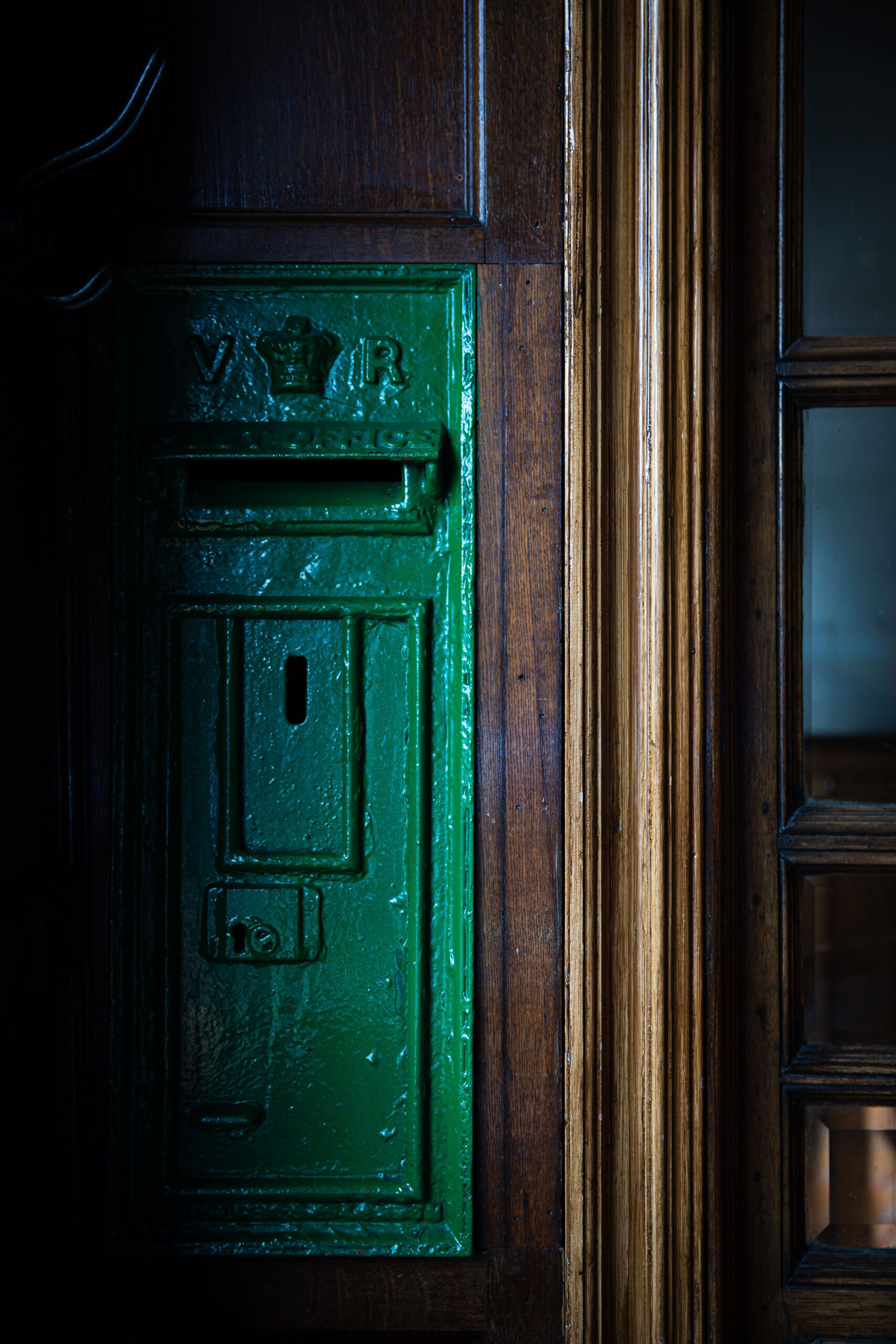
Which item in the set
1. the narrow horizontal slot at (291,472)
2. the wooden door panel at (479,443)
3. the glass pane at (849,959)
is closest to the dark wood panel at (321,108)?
the wooden door panel at (479,443)

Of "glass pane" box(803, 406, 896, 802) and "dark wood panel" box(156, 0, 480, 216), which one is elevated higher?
"dark wood panel" box(156, 0, 480, 216)

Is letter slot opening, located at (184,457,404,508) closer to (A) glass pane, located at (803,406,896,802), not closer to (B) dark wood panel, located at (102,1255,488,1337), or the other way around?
(A) glass pane, located at (803,406,896,802)

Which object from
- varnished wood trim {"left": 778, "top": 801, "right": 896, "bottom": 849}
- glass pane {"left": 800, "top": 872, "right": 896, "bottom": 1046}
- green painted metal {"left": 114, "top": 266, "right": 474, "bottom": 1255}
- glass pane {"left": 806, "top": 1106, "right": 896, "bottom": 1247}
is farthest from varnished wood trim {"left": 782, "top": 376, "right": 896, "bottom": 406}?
glass pane {"left": 806, "top": 1106, "right": 896, "bottom": 1247}

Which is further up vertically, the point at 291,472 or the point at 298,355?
the point at 298,355

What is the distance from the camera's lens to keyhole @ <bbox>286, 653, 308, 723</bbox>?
1.33m

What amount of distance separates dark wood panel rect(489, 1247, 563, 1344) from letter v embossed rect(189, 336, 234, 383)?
1446mm

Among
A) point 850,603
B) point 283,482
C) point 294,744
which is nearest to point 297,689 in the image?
point 294,744

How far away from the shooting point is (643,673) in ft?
4.21

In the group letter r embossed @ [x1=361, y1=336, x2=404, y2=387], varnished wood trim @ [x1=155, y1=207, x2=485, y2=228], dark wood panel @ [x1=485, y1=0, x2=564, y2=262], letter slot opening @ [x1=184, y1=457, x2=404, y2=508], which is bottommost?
letter slot opening @ [x1=184, y1=457, x2=404, y2=508]

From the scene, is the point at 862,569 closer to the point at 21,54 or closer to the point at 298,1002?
the point at 298,1002

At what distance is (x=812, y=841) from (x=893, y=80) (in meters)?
1.19

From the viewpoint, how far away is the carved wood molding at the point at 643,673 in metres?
1.26

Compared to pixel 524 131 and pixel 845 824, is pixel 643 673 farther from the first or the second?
pixel 524 131

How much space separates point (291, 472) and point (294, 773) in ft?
1.54
